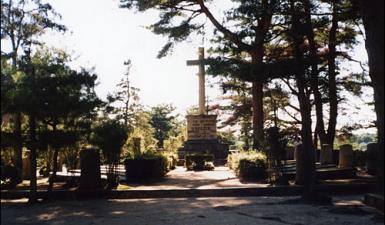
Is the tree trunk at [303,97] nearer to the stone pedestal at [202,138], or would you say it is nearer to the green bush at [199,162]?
the green bush at [199,162]

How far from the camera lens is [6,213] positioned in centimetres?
1091

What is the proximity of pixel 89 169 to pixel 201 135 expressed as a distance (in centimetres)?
1838

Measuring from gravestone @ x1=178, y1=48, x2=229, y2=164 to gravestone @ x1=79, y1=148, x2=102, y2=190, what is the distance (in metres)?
17.6

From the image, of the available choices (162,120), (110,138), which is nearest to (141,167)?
(110,138)

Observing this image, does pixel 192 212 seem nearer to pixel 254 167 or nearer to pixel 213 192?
pixel 213 192

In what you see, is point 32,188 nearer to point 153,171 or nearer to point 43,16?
point 153,171

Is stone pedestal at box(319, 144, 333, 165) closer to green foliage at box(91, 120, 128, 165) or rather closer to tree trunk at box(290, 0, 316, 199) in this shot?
tree trunk at box(290, 0, 316, 199)

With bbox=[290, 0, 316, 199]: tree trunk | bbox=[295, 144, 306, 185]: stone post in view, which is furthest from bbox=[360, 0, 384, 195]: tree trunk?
bbox=[295, 144, 306, 185]: stone post

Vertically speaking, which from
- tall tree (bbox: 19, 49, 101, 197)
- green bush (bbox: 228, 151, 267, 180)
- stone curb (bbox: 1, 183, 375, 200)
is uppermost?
tall tree (bbox: 19, 49, 101, 197)

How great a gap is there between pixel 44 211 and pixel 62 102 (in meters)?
2.96

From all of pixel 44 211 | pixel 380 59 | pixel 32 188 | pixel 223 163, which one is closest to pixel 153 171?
Answer: pixel 32 188

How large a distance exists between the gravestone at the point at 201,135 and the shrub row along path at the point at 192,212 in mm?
18563

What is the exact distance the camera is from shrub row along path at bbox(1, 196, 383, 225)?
9766 millimetres

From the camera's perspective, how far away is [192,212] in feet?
36.8
